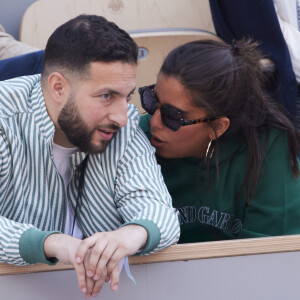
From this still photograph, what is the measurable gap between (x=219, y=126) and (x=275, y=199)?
245 mm

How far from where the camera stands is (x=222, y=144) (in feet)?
5.09

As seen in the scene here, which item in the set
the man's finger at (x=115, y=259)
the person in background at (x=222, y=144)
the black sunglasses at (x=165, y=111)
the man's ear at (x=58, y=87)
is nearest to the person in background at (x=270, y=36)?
the person in background at (x=222, y=144)

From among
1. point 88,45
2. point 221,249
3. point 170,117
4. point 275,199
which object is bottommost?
point 275,199

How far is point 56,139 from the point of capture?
4.40 feet

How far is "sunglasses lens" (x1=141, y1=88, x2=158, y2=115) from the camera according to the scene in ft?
4.86

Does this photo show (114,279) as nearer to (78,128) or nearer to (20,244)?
(20,244)

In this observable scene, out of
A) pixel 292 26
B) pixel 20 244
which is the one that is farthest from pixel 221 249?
pixel 292 26

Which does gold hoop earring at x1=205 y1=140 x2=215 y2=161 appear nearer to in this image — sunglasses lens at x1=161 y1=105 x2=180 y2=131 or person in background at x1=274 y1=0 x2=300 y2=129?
sunglasses lens at x1=161 y1=105 x2=180 y2=131

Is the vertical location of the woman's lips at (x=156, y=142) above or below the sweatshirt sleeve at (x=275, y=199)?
above

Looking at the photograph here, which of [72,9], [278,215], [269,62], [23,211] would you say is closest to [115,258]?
[23,211]

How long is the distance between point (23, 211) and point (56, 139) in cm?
19

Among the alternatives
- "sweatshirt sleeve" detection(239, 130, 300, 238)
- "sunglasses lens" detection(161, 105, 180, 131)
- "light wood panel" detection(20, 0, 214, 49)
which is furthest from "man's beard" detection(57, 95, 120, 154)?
"light wood panel" detection(20, 0, 214, 49)

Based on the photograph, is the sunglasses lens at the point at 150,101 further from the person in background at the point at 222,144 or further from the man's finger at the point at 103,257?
the man's finger at the point at 103,257

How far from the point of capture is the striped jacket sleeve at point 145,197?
1087 millimetres
